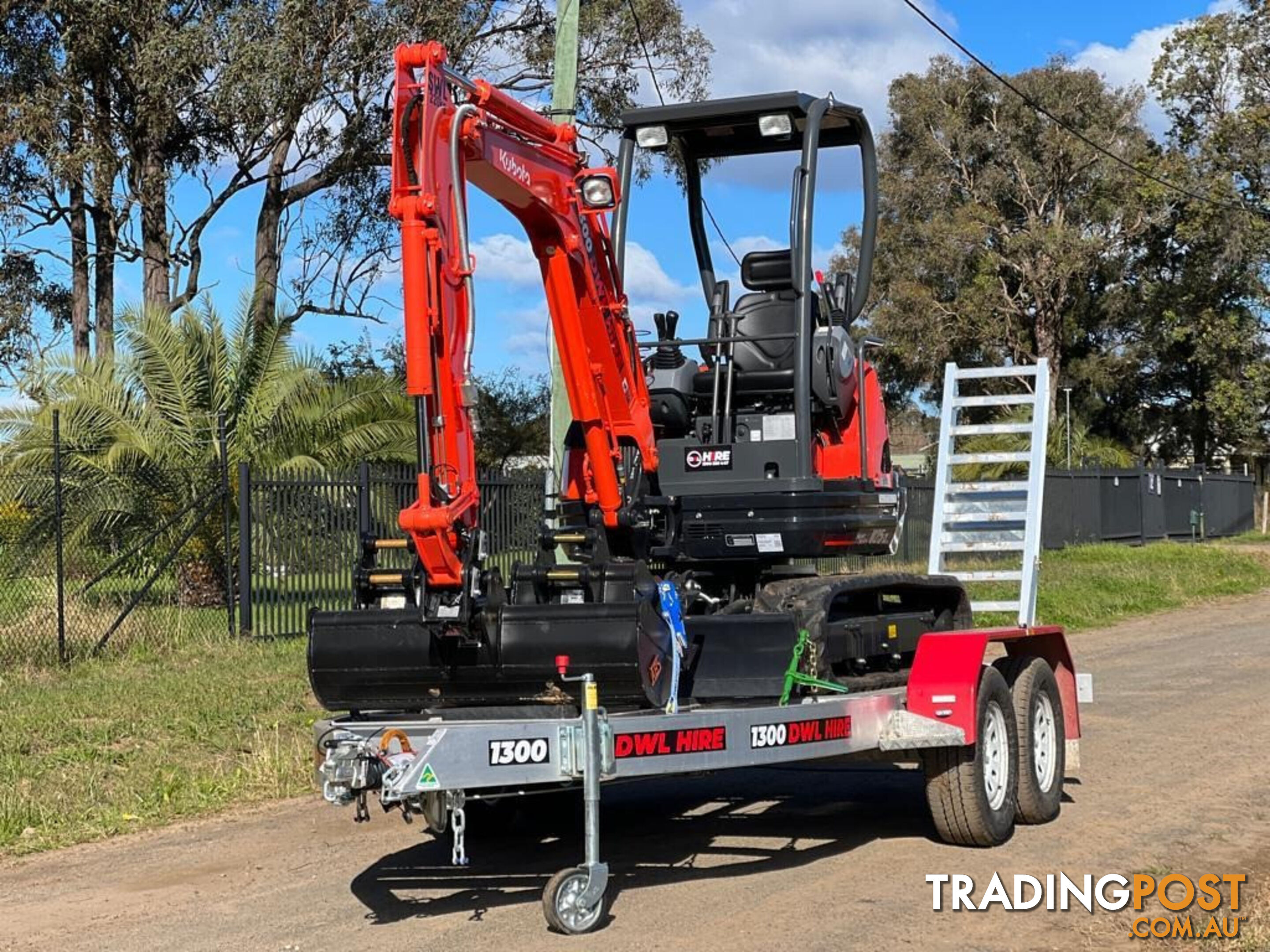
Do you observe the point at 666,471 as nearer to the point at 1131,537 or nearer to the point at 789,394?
the point at 789,394

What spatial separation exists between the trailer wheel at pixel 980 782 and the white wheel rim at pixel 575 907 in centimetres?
225

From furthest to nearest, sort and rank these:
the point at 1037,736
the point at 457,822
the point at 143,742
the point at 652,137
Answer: the point at 143,742 < the point at 652,137 < the point at 1037,736 < the point at 457,822

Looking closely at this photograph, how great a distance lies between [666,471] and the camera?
949 centimetres

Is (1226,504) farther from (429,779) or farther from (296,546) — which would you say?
(429,779)

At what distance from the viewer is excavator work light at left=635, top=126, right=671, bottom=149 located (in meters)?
9.91

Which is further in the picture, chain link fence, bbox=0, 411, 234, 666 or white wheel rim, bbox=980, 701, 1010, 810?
chain link fence, bbox=0, 411, 234, 666

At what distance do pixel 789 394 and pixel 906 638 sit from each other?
159 centimetres

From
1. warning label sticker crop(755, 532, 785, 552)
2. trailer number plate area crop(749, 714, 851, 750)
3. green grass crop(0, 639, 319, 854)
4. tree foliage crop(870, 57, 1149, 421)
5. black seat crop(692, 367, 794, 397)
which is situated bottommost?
green grass crop(0, 639, 319, 854)

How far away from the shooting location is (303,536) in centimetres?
1748

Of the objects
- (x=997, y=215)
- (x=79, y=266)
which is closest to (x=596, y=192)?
(x=79, y=266)

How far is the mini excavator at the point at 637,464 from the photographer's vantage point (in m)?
7.15

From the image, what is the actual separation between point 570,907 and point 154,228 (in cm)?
2260

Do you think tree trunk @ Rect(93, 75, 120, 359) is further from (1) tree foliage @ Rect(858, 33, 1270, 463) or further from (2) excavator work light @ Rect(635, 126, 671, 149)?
(1) tree foliage @ Rect(858, 33, 1270, 463)

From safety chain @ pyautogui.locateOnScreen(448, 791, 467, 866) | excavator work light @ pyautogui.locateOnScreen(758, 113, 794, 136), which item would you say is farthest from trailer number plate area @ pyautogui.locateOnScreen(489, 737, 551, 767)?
excavator work light @ pyautogui.locateOnScreen(758, 113, 794, 136)
